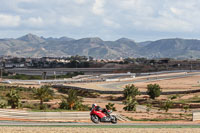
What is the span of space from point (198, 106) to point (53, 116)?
39.8 metres

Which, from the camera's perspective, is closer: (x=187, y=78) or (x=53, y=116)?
(x=53, y=116)

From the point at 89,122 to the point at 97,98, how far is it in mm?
57658

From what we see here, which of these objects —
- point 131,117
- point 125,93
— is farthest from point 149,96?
point 131,117

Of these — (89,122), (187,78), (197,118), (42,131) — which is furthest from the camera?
(187,78)

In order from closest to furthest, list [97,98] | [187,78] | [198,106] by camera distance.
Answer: [198,106]
[97,98]
[187,78]

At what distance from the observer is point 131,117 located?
32.8m

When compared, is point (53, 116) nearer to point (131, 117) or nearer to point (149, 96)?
point (131, 117)

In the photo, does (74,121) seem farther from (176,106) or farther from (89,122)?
(176,106)

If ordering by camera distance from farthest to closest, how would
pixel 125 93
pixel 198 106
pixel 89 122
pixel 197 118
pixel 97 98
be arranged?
pixel 97 98 < pixel 125 93 < pixel 198 106 < pixel 197 118 < pixel 89 122

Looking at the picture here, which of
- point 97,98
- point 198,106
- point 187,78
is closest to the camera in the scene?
point 198,106

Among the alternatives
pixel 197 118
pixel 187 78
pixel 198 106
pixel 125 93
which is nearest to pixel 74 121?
pixel 197 118

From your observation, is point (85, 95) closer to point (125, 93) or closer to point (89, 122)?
point (125, 93)

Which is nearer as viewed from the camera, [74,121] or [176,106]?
[74,121]

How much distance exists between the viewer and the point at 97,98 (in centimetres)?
8669
